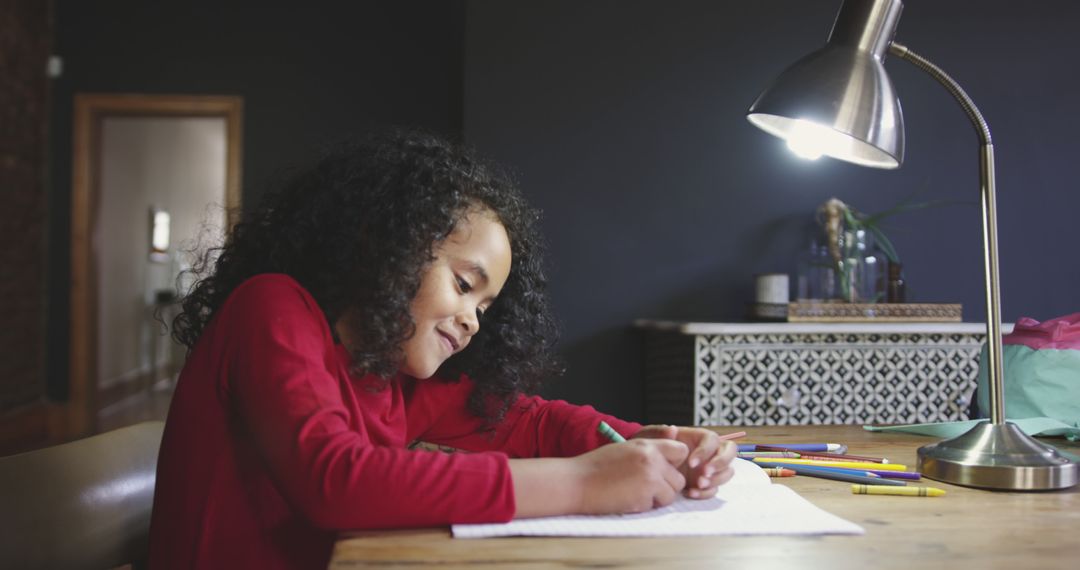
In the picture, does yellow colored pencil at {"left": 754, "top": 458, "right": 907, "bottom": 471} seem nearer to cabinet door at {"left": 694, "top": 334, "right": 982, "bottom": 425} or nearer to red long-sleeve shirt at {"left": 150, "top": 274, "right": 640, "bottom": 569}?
red long-sleeve shirt at {"left": 150, "top": 274, "right": 640, "bottom": 569}

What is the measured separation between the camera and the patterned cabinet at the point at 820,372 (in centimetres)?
296

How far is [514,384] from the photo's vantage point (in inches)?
48.4

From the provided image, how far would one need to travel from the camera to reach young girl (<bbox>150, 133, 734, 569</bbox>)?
76cm

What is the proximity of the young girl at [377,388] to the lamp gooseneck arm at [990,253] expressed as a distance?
1.05 ft

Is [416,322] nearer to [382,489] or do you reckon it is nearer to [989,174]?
[382,489]

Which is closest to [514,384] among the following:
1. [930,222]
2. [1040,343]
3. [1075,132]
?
[1040,343]

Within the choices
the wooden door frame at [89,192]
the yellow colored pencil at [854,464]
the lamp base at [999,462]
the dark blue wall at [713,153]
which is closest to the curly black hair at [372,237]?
the yellow colored pencil at [854,464]

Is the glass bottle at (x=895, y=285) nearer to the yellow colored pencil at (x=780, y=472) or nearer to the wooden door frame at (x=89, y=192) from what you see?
the yellow colored pencil at (x=780, y=472)

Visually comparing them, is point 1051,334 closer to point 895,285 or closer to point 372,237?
point 372,237

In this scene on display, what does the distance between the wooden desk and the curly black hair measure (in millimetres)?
330

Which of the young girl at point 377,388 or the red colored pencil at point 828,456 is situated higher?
the young girl at point 377,388

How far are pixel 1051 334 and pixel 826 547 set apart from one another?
0.85 metres

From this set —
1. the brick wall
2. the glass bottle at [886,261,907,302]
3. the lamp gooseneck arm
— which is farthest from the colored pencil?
the brick wall

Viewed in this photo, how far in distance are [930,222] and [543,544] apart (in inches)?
129
